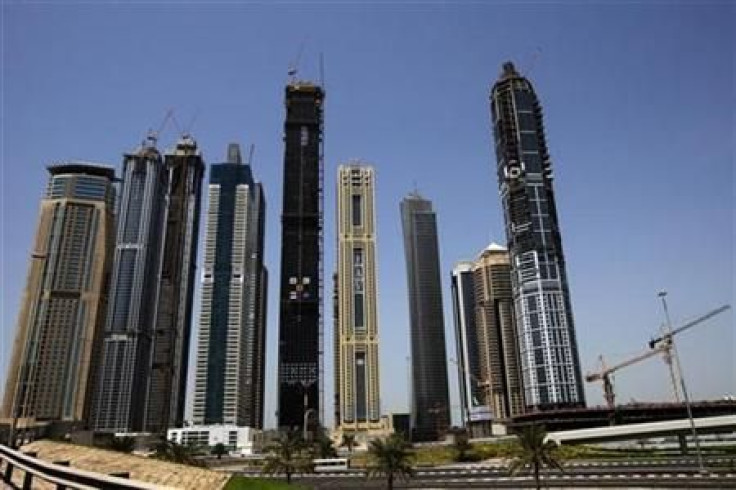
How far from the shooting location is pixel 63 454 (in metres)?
22.9

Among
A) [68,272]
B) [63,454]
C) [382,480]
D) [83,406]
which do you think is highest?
[68,272]

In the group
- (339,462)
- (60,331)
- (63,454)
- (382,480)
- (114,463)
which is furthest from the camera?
(60,331)

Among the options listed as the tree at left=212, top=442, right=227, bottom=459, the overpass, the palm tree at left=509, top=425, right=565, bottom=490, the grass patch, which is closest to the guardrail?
the grass patch

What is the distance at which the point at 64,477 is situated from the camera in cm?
1252

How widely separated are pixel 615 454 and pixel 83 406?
176m

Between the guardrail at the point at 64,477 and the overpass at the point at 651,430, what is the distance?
101m

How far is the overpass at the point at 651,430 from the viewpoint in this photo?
11019 cm

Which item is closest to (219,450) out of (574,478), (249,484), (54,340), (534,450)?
(54,340)

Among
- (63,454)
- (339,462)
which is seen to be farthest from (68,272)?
(63,454)

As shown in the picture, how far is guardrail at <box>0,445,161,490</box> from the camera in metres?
10.4

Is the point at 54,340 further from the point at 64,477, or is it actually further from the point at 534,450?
the point at 64,477

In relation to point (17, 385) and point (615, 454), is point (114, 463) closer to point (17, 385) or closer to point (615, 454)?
point (615, 454)

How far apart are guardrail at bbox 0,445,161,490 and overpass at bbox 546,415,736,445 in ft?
331

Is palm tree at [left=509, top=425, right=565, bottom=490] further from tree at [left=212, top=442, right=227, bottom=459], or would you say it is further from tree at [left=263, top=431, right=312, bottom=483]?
tree at [left=212, top=442, right=227, bottom=459]
